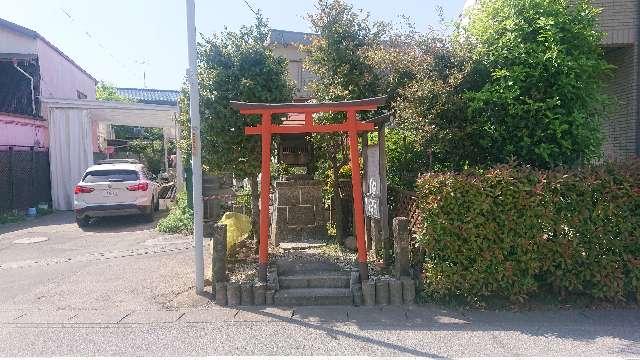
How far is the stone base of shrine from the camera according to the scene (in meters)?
8.73

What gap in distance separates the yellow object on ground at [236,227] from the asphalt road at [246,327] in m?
0.87

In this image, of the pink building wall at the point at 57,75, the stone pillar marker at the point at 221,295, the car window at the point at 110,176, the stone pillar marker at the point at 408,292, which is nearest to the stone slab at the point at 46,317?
the stone pillar marker at the point at 221,295

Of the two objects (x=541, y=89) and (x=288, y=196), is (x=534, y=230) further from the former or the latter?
(x=288, y=196)

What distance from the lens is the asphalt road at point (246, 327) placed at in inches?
178

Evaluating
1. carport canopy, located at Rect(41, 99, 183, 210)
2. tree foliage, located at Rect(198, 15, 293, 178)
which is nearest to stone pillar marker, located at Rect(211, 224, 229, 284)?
tree foliage, located at Rect(198, 15, 293, 178)

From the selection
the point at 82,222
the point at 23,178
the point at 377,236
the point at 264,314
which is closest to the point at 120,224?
the point at 82,222

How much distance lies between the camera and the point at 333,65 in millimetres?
7641

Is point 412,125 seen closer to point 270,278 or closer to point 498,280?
point 498,280

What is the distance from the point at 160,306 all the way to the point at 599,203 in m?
5.44

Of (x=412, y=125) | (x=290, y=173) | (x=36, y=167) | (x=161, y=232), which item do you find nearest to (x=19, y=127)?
(x=36, y=167)

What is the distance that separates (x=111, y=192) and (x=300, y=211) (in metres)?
5.70

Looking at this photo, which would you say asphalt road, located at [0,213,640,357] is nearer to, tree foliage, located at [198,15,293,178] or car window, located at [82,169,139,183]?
tree foliage, located at [198,15,293,178]

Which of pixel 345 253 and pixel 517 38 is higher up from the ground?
pixel 517 38

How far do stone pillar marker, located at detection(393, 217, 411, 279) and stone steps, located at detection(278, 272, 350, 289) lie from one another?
69cm
